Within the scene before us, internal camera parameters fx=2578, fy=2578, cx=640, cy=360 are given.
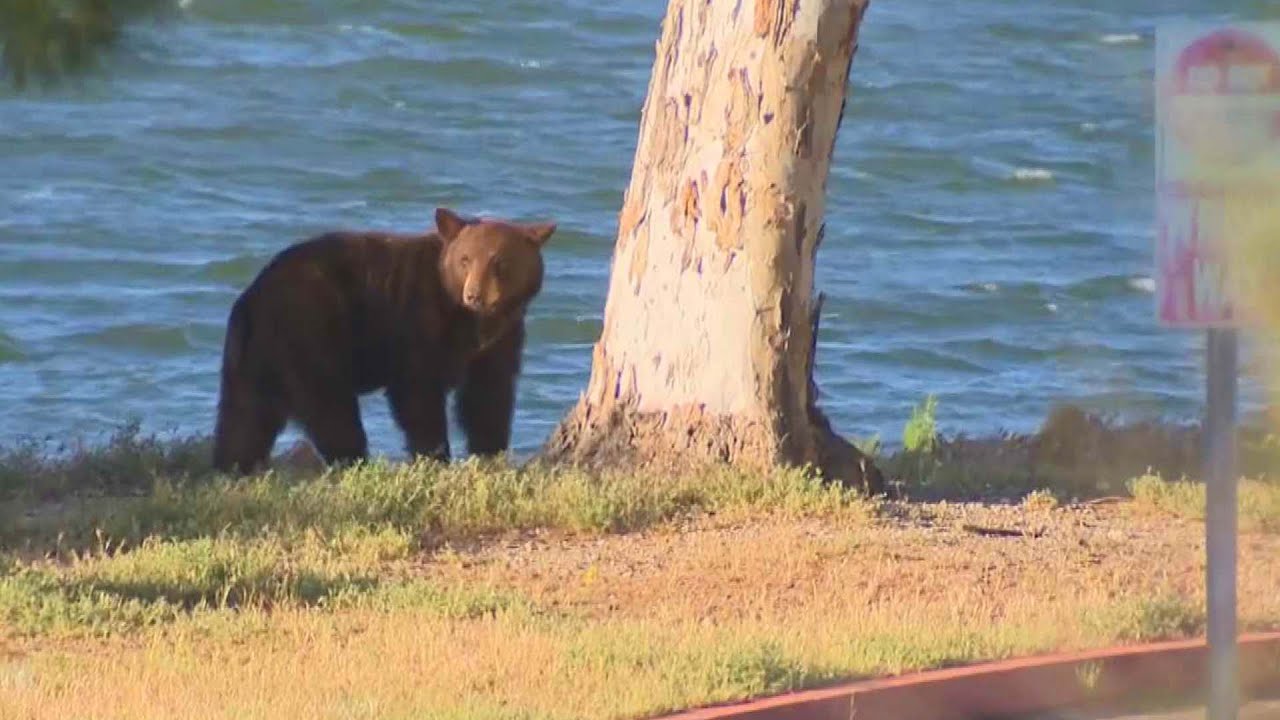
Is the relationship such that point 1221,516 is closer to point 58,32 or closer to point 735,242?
point 58,32

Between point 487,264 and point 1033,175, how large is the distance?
72.4ft

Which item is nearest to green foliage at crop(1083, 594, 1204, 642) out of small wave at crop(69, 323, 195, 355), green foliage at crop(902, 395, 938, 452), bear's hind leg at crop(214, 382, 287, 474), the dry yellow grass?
the dry yellow grass

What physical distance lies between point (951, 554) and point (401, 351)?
3074 mm

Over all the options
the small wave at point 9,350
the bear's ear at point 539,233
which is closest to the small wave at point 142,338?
the small wave at point 9,350

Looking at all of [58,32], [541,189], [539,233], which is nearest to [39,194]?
[541,189]

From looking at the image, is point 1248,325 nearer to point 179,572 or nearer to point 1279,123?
point 1279,123

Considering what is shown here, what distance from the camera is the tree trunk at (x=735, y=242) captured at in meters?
10.2

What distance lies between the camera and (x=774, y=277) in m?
10.2

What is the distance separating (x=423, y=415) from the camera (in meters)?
11.2

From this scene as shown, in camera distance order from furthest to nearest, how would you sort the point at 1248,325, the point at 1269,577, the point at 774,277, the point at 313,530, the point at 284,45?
the point at 284,45
the point at 774,277
the point at 313,530
the point at 1269,577
the point at 1248,325

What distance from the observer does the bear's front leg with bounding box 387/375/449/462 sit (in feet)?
36.5

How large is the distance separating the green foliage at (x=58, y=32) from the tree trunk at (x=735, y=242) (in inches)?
122

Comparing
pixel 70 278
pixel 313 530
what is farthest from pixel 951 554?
pixel 70 278

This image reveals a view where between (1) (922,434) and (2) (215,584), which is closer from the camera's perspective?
(2) (215,584)
